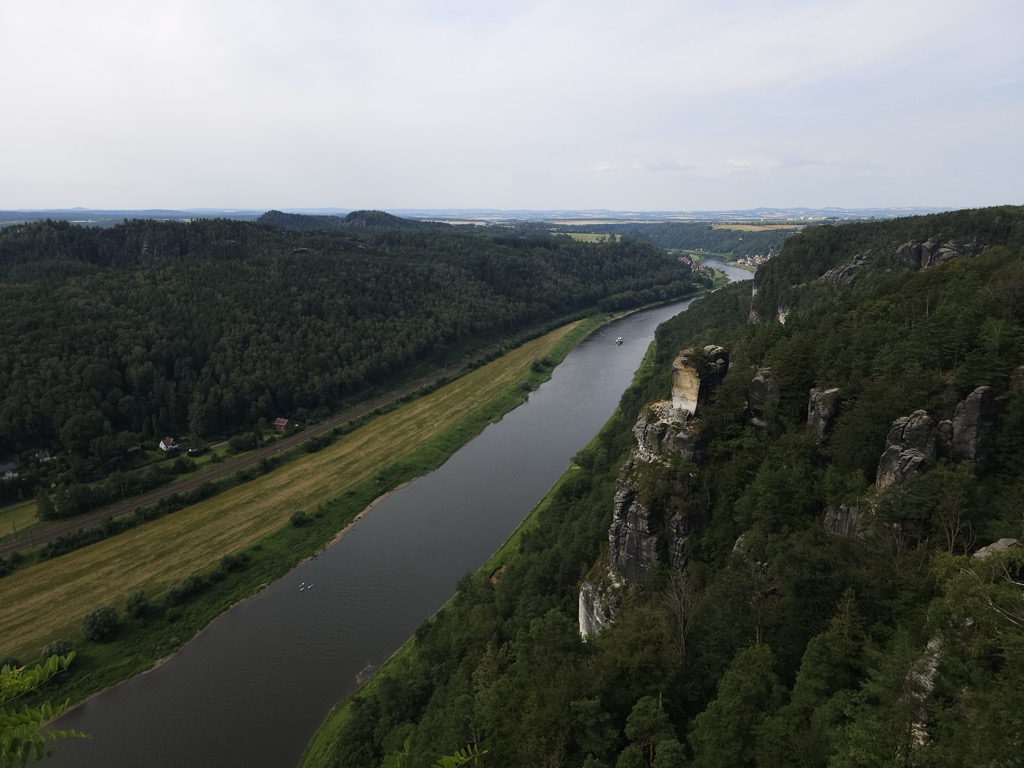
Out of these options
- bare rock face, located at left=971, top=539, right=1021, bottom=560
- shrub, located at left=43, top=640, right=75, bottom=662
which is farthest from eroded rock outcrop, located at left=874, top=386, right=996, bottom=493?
shrub, located at left=43, top=640, right=75, bottom=662

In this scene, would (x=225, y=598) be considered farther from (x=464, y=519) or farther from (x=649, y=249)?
(x=649, y=249)

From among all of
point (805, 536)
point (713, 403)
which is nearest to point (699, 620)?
point (805, 536)

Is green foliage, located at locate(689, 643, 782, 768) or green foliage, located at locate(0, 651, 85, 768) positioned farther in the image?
green foliage, located at locate(689, 643, 782, 768)

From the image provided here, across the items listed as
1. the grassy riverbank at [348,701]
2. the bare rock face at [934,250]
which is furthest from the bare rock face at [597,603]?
the bare rock face at [934,250]

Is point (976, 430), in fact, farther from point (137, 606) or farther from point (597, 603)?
point (137, 606)

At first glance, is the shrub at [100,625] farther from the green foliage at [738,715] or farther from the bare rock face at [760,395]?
the bare rock face at [760,395]

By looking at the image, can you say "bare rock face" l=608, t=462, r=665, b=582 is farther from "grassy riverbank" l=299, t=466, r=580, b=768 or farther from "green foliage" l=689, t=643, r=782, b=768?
"grassy riverbank" l=299, t=466, r=580, b=768

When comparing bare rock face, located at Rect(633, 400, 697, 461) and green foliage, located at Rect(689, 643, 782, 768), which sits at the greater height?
bare rock face, located at Rect(633, 400, 697, 461)

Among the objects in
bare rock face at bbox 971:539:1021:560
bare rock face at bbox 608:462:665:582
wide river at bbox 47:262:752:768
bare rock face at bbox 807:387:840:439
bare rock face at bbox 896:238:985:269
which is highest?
bare rock face at bbox 896:238:985:269
